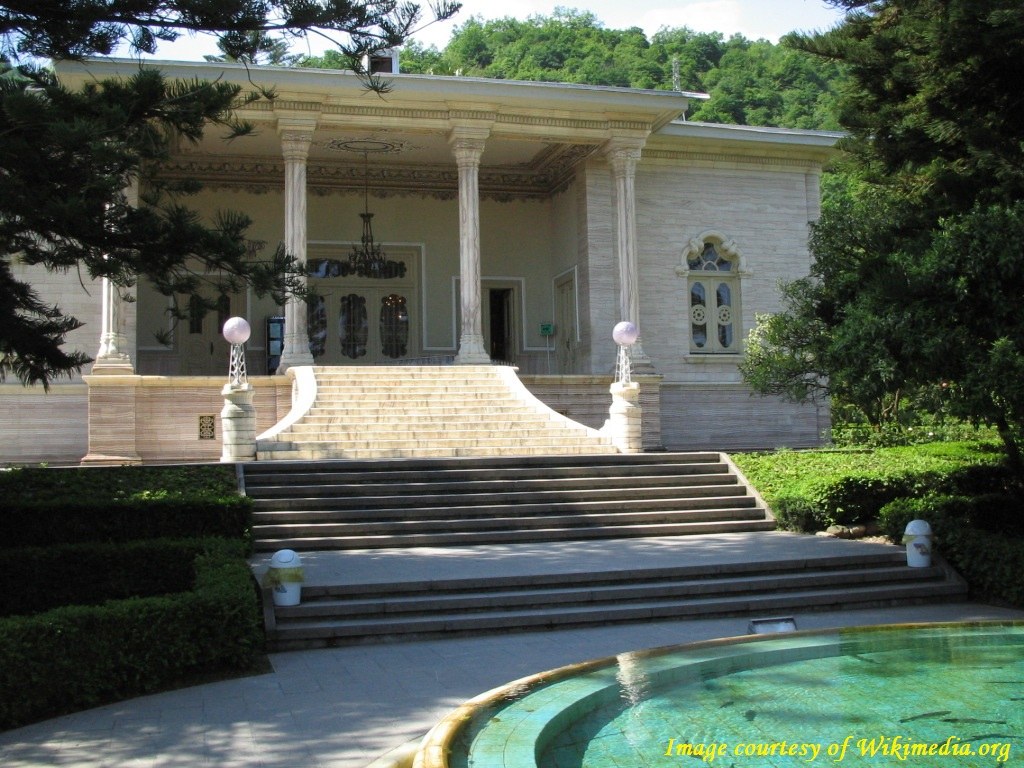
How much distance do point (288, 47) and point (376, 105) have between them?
11.1 meters

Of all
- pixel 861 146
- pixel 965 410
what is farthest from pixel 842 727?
pixel 861 146

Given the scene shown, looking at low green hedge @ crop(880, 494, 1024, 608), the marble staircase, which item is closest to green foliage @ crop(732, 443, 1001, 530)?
the marble staircase

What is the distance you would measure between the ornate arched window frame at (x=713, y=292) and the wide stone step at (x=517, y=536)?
1017 centimetres

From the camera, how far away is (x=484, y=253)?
85.9ft

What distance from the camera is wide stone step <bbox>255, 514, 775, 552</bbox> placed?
13.1 metres

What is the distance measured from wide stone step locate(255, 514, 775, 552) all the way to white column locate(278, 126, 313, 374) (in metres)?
8.27

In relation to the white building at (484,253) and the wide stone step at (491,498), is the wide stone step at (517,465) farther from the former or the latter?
the white building at (484,253)

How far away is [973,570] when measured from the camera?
11266 mm

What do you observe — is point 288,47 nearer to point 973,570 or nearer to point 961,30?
A: point 961,30

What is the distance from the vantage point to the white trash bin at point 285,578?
959 cm

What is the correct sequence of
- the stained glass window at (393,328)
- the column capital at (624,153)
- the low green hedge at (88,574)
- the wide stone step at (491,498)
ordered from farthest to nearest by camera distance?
the stained glass window at (393,328), the column capital at (624,153), the wide stone step at (491,498), the low green hedge at (88,574)

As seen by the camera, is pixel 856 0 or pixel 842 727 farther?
pixel 856 0

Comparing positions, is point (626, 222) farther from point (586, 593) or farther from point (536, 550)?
point (586, 593)

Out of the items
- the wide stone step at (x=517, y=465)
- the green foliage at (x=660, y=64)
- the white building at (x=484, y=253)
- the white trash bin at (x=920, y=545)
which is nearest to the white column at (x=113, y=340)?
the white building at (x=484, y=253)
